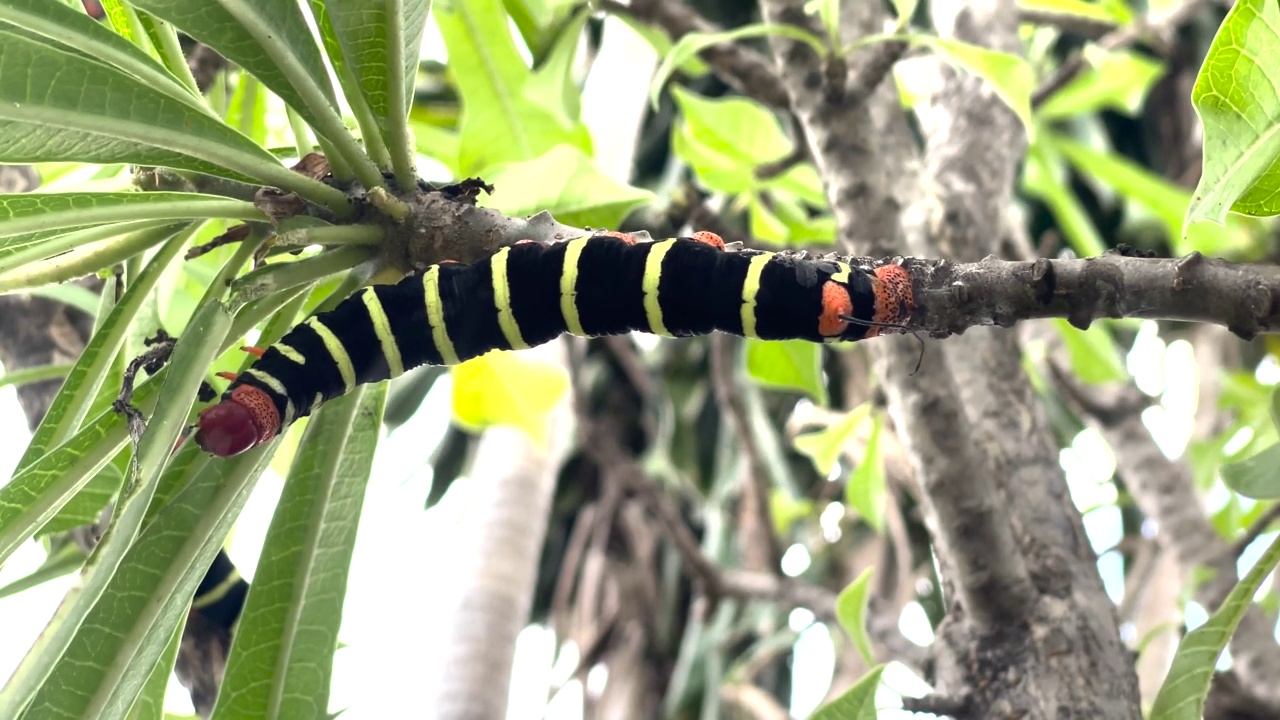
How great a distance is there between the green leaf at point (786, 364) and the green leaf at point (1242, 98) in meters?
0.83

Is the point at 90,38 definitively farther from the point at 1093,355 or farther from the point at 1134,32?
the point at 1134,32

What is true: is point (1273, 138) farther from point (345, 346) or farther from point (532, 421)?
point (532, 421)

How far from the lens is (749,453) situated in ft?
8.91

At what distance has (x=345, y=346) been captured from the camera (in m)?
1.05

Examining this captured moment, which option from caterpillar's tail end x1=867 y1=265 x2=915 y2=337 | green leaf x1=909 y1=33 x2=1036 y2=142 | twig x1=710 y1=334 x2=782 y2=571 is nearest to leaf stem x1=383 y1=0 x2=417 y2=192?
caterpillar's tail end x1=867 y1=265 x2=915 y2=337

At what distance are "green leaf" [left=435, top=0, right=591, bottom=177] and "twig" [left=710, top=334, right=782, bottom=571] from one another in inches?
42.5

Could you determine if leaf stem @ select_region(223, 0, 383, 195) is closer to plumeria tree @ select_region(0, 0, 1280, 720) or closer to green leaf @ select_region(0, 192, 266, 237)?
plumeria tree @ select_region(0, 0, 1280, 720)

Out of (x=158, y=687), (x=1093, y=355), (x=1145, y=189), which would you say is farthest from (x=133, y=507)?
(x=1145, y=189)

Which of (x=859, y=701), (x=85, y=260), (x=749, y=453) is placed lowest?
(x=859, y=701)

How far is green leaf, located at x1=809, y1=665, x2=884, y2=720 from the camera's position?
1.00m

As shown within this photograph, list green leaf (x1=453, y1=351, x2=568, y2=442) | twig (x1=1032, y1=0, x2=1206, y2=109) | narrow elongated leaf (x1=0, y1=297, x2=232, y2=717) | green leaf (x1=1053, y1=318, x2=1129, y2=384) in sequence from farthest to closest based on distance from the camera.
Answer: twig (x1=1032, y1=0, x2=1206, y2=109), green leaf (x1=1053, y1=318, x2=1129, y2=384), green leaf (x1=453, y1=351, x2=568, y2=442), narrow elongated leaf (x1=0, y1=297, x2=232, y2=717)

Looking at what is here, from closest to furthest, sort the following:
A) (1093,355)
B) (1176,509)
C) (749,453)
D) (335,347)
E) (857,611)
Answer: (335,347) → (857,611) → (1093,355) → (1176,509) → (749,453)

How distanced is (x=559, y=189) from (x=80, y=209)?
1.72 ft

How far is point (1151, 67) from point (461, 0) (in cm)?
157
